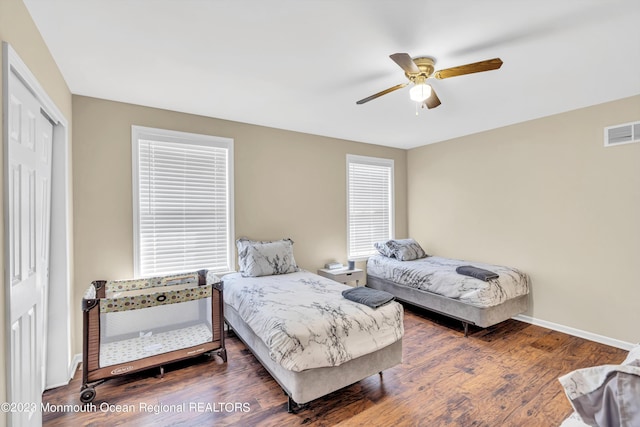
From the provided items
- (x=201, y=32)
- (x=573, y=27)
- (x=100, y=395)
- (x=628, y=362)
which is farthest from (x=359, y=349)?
(x=573, y=27)

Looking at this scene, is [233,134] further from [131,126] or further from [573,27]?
[573,27]

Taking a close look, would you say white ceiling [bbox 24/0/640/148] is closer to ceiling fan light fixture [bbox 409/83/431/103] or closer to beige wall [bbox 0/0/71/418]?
beige wall [bbox 0/0/71/418]

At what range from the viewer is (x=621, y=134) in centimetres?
305

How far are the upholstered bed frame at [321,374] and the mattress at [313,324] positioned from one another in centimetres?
10

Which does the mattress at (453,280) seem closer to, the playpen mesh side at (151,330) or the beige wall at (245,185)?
the beige wall at (245,185)

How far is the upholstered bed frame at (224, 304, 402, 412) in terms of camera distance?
1.99 metres

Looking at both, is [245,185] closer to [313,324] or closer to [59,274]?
[59,274]

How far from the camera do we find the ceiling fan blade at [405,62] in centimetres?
181

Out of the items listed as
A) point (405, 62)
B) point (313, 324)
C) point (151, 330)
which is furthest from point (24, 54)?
point (151, 330)

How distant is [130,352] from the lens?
2695 millimetres

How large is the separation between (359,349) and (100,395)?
2128 mm

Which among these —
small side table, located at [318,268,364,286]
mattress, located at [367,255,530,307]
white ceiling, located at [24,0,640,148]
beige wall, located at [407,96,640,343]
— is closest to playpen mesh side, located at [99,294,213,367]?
small side table, located at [318,268,364,286]

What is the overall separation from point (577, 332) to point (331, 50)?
13.5 ft

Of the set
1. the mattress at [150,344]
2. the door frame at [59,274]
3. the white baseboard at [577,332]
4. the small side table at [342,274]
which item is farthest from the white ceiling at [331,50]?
the white baseboard at [577,332]
